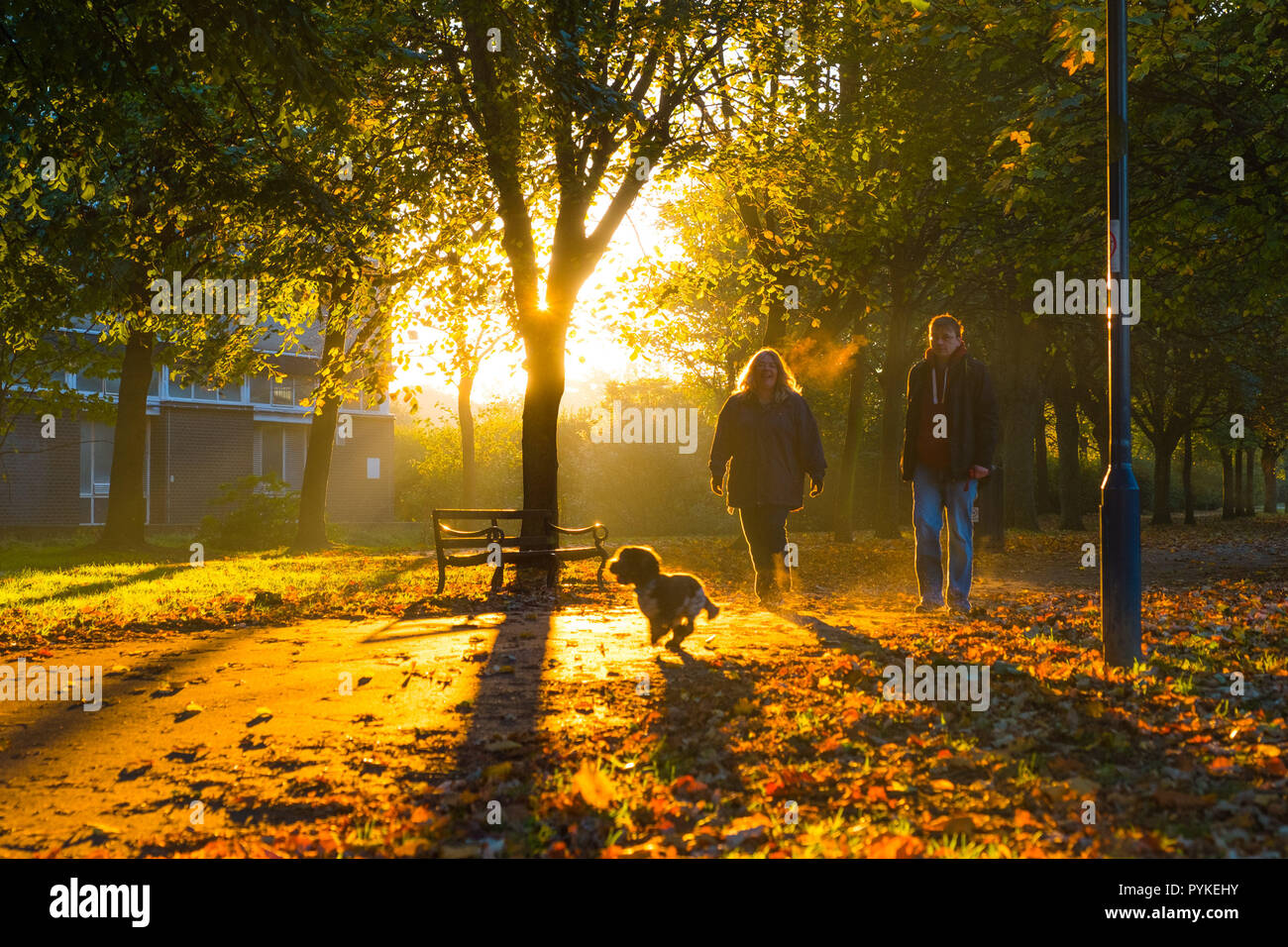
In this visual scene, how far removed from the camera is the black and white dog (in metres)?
7.45

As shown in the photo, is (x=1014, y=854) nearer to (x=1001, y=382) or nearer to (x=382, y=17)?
(x=382, y=17)

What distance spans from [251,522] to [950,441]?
19.1 metres

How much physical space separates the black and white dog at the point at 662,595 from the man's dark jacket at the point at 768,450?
1.49 meters

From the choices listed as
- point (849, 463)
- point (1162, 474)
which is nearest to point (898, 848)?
point (849, 463)

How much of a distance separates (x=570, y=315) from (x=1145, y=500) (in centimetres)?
4321

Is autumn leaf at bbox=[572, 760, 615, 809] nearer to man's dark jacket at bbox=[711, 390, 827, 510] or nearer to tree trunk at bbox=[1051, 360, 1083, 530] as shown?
man's dark jacket at bbox=[711, 390, 827, 510]

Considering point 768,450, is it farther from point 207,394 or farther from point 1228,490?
point 1228,490

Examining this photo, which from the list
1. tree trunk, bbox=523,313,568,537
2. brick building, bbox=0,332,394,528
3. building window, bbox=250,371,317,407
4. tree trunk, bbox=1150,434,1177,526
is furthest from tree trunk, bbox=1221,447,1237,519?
tree trunk, bbox=523,313,568,537

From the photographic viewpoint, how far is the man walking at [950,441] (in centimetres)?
821

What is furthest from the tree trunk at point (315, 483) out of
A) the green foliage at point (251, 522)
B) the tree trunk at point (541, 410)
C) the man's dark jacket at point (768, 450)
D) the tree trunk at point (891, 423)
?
the man's dark jacket at point (768, 450)

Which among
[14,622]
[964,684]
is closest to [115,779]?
[964,684]

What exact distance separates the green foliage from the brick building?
2.98 m

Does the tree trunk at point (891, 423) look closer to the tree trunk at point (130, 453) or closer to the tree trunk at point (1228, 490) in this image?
the tree trunk at point (130, 453)

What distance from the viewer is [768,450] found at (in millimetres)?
8820
